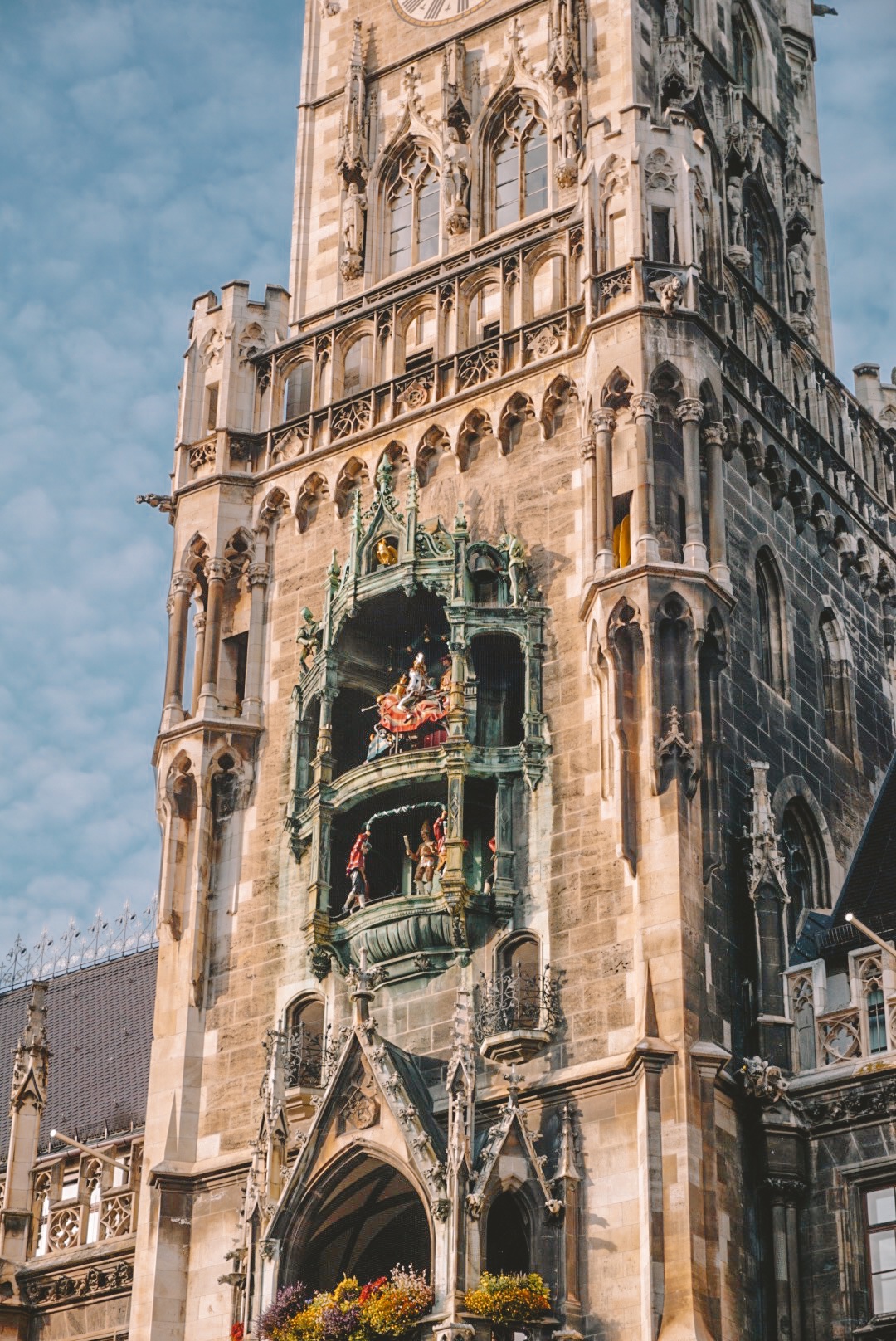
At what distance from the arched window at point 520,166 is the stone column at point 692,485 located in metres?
6.51

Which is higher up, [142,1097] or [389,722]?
[389,722]

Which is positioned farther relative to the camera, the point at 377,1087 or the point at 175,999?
the point at 175,999

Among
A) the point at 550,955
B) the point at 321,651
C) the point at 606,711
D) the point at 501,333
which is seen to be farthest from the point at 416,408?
the point at 550,955

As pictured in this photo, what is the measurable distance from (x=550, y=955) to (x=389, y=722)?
4.55m

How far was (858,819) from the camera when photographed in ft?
120

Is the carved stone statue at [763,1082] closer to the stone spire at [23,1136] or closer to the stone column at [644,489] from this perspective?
the stone column at [644,489]

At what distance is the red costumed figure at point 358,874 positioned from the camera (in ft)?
111

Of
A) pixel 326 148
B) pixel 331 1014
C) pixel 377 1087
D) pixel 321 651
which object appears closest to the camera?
pixel 377 1087

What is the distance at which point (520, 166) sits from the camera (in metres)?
40.2

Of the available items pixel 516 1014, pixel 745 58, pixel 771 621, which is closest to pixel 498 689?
pixel 771 621

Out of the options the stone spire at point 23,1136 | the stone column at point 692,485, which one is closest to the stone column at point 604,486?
the stone column at point 692,485

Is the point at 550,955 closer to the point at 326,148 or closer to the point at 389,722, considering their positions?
the point at 389,722

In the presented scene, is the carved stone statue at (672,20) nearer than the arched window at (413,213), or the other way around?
the carved stone statue at (672,20)

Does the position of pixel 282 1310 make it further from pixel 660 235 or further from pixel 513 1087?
pixel 660 235
